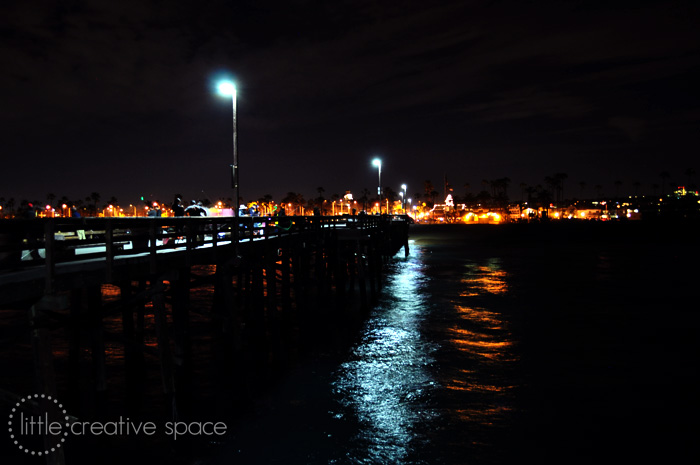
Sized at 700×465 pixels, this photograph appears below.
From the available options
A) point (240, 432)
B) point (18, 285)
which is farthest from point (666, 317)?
point (18, 285)

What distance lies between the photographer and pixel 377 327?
19109mm

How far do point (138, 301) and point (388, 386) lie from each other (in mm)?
6113

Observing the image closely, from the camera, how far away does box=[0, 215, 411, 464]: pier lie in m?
7.16

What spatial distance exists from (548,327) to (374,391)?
10161 mm

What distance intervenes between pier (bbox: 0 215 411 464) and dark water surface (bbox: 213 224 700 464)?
2.38 metres

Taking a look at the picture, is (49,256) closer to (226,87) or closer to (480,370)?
(480,370)

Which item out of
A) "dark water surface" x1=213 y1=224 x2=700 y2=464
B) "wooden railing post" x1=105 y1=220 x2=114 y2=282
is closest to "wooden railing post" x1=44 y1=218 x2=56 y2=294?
"wooden railing post" x1=105 y1=220 x2=114 y2=282

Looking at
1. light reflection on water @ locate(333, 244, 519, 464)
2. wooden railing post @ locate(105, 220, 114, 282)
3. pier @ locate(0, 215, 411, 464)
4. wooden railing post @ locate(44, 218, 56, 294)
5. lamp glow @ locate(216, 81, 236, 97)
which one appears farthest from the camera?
lamp glow @ locate(216, 81, 236, 97)

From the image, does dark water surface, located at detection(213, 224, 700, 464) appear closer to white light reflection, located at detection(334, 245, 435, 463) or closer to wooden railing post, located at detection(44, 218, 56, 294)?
white light reflection, located at detection(334, 245, 435, 463)

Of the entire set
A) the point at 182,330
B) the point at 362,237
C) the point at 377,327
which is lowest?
the point at 377,327

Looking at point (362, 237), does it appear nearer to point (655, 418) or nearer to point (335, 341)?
point (335, 341)

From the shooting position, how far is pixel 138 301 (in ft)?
33.7

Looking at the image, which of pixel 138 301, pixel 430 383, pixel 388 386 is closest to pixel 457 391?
pixel 430 383

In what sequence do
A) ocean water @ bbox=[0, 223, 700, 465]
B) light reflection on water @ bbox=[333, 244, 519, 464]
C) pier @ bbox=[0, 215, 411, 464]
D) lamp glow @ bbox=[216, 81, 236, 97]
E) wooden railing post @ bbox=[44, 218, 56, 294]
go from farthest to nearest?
lamp glow @ bbox=[216, 81, 236, 97]
light reflection on water @ bbox=[333, 244, 519, 464]
ocean water @ bbox=[0, 223, 700, 465]
pier @ bbox=[0, 215, 411, 464]
wooden railing post @ bbox=[44, 218, 56, 294]
